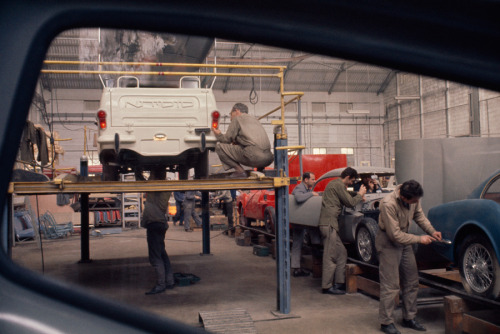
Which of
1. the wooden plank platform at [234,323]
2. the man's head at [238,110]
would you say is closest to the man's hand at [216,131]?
the man's head at [238,110]

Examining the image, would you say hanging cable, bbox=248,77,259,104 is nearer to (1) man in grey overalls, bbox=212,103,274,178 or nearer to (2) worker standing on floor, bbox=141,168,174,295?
(1) man in grey overalls, bbox=212,103,274,178

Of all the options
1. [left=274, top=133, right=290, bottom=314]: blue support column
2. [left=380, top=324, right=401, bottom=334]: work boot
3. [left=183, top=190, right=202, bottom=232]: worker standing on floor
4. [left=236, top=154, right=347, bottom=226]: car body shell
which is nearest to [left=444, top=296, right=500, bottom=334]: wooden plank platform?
[left=380, top=324, right=401, bottom=334]: work boot

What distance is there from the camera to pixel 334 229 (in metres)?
6.07

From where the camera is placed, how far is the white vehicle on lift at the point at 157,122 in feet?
13.0

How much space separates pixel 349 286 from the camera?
591 centimetres

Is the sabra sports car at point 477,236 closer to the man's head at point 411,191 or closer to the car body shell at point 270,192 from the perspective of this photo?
the man's head at point 411,191

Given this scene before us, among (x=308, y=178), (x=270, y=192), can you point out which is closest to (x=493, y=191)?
(x=308, y=178)

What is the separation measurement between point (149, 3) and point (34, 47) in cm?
17

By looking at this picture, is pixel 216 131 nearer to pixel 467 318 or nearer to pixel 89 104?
pixel 89 104

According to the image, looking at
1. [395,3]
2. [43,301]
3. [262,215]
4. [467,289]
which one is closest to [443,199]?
[467,289]

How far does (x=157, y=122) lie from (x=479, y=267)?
126 inches

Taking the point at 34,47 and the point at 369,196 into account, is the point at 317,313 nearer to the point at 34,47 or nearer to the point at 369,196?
Answer: the point at 369,196

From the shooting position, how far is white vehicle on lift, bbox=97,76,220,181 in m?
3.97

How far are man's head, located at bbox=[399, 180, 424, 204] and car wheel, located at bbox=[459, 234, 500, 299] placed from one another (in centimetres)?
60
